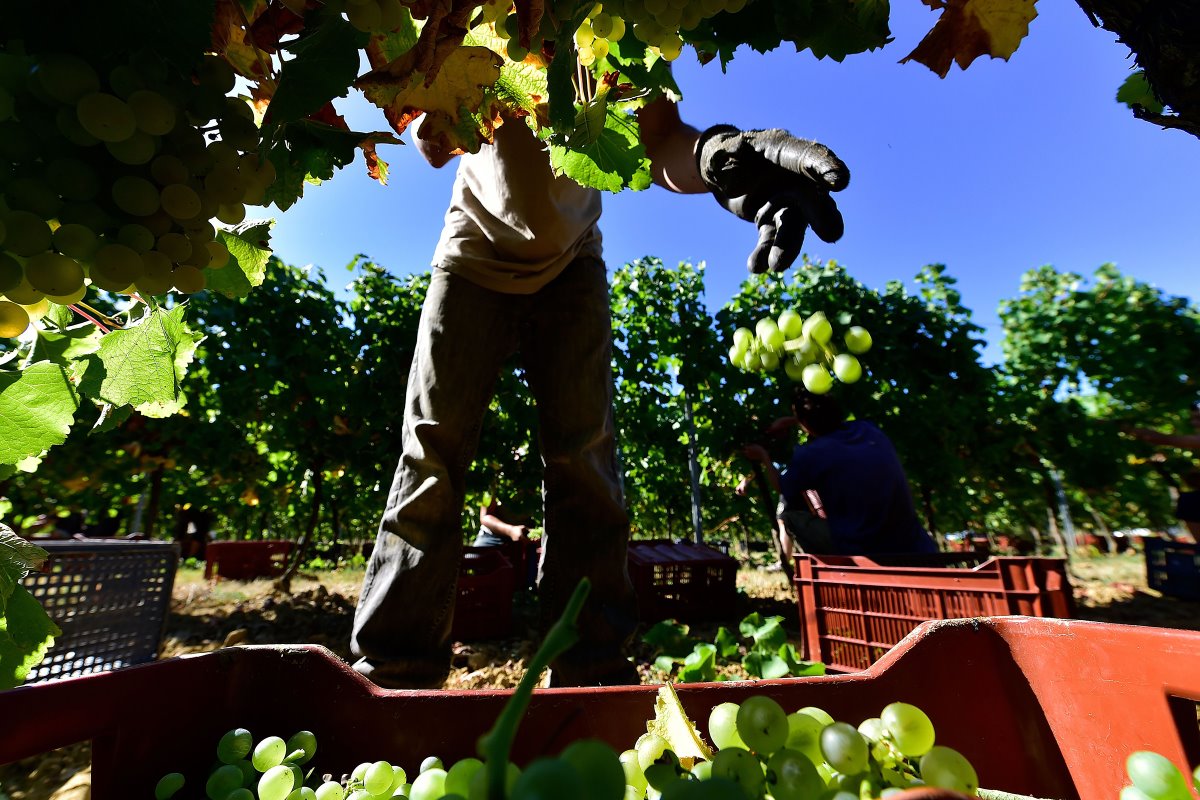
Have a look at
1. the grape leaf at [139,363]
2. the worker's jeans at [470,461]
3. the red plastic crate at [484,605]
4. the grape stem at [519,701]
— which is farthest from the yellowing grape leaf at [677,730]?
the red plastic crate at [484,605]

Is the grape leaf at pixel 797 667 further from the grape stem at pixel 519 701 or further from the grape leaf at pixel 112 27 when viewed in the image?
the grape leaf at pixel 112 27

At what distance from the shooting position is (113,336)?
80 cm

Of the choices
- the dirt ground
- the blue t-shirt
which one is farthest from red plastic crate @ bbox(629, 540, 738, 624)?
the blue t-shirt

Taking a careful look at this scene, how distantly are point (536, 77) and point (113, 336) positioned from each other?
2.58ft

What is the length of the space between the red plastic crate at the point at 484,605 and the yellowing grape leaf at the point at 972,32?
361 centimetres

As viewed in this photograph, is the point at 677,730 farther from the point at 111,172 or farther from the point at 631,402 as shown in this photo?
the point at 631,402

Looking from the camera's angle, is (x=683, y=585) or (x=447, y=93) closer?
(x=447, y=93)

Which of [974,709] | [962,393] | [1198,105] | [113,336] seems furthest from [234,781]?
[962,393]

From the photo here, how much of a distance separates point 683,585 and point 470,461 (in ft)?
10.2

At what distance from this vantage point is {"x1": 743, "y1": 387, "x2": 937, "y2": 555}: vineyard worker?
3.85 metres

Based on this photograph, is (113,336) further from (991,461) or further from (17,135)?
(991,461)

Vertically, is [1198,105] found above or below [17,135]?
above

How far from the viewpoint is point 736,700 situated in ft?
2.42

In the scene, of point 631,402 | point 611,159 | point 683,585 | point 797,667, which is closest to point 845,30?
point 611,159
